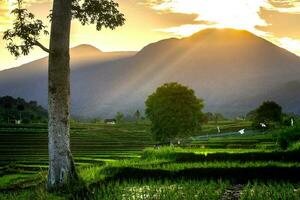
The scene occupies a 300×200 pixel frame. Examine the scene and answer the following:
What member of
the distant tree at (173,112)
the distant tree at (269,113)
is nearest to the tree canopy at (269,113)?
the distant tree at (269,113)

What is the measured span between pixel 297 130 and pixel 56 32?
25.4 meters

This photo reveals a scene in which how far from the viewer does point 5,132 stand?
127875mm

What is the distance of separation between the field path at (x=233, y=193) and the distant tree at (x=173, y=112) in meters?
75.7

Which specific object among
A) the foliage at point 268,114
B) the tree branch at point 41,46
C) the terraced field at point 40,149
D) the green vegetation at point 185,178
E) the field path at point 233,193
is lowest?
the terraced field at point 40,149

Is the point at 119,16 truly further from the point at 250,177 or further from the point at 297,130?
the point at 297,130

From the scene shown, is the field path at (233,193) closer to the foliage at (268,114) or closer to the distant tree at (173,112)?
the distant tree at (173,112)

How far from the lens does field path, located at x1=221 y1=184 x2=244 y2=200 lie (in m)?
20.0

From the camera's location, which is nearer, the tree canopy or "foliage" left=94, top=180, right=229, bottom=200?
"foliage" left=94, top=180, right=229, bottom=200

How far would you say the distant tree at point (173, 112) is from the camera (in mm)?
99875

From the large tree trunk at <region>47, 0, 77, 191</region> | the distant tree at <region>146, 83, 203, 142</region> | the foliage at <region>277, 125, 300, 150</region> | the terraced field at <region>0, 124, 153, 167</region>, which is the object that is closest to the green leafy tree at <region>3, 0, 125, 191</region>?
the large tree trunk at <region>47, 0, 77, 191</region>

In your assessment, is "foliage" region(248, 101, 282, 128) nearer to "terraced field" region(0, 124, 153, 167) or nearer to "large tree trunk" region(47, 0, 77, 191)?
"terraced field" region(0, 124, 153, 167)

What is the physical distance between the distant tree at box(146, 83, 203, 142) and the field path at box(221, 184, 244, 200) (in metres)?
75.7

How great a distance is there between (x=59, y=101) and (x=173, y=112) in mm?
74987

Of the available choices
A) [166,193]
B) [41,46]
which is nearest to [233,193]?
[166,193]
